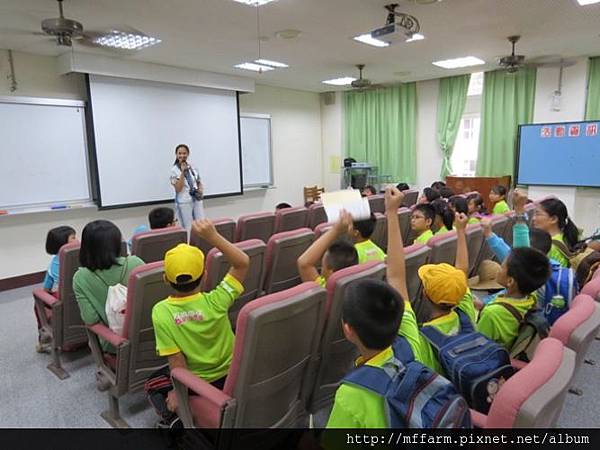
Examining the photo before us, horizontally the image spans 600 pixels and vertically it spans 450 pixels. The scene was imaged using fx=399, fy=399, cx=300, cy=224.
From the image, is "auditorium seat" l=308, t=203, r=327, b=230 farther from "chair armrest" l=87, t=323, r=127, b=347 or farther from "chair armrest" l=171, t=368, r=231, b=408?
"chair armrest" l=171, t=368, r=231, b=408

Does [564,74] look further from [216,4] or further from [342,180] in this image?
[216,4]

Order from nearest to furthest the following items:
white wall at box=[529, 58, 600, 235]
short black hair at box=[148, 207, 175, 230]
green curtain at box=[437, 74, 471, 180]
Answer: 1. short black hair at box=[148, 207, 175, 230]
2. white wall at box=[529, 58, 600, 235]
3. green curtain at box=[437, 74, 471, 180]

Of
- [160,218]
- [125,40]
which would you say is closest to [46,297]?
[160,218]

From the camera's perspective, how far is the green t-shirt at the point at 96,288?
208 centimetres

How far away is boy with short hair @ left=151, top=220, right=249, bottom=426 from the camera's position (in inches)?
63.3

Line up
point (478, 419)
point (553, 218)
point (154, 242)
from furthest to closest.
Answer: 1. point (154, 242)
2. point (553, 218)
3. point (478, 419)

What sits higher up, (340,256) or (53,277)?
(340,256)

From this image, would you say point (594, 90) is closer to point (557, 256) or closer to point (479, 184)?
point (479, 184)

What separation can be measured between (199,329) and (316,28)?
368 cm

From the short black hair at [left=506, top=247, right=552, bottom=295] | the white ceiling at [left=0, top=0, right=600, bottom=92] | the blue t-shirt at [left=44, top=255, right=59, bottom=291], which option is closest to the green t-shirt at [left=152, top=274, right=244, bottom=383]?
the short black hair at [left=506, top=247, right=552, bottom=295]

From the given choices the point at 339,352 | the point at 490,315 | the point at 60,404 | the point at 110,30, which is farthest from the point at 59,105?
the point at 490,315

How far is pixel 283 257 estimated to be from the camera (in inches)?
107

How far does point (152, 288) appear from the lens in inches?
76.9

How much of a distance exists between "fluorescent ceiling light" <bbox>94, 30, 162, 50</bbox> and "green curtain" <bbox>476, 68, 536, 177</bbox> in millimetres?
5465
